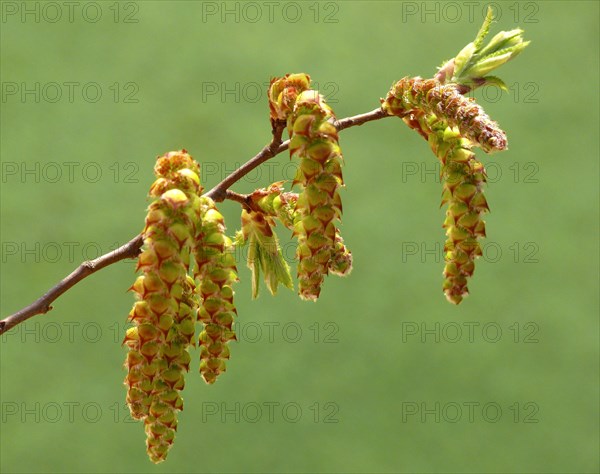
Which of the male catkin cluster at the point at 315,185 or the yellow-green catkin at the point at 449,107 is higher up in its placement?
the yellow-green catkin at the point at 449,107

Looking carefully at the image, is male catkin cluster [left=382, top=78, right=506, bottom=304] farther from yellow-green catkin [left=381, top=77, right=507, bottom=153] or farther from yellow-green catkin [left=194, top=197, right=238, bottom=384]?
yellow-green catkin [left=194, top=197, right=238, bottom=384]

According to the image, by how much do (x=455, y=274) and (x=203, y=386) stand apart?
4.25 ft

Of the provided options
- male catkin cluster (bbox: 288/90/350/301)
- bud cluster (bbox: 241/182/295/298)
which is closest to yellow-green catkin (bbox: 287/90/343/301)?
male catkin cluster (bbox: 288/90/350/301)

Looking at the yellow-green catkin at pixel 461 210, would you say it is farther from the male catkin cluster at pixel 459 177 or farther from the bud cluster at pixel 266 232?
the bud cluster at pixel 266 232

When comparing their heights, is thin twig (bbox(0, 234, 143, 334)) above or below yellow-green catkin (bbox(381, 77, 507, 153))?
below

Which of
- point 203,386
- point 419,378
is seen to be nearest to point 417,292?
point 419,378

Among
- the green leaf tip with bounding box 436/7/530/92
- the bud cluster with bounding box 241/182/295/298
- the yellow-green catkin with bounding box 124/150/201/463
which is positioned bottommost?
the yellow-green catkin with bounding box 124/150/201/463

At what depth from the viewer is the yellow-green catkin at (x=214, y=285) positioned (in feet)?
1.65

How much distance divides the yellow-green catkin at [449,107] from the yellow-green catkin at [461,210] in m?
0.02

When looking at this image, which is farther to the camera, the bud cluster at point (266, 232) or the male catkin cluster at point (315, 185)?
the bud cluster at point (266, 232)

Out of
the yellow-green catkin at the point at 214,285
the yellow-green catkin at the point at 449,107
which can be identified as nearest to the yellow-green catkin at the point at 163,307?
the yellow-green catkin at the point at 214,285

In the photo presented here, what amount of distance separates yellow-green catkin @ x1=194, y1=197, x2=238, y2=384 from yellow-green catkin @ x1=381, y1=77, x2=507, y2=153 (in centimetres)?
14

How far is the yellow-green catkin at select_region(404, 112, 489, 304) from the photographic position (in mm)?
495

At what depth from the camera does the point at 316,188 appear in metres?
0.46
